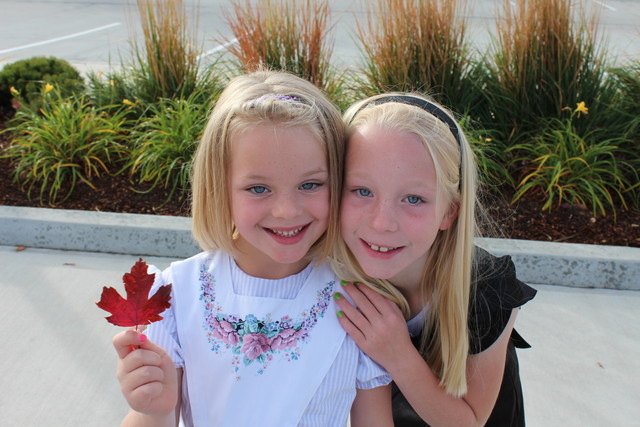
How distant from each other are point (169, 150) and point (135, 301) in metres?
2.77

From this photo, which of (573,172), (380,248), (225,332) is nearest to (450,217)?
(380,248)

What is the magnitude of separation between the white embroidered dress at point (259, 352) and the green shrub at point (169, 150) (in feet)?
7.20

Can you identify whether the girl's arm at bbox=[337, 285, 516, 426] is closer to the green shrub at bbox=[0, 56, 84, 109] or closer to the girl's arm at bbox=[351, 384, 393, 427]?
the girl's arm at bbox=[351, 384, 393, 427]

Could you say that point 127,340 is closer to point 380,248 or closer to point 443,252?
point 380,248

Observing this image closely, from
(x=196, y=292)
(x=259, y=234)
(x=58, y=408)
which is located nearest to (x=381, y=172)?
(x=259, y=234)

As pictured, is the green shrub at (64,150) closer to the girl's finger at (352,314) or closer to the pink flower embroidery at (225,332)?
the pink flower embroidery at (225,332)

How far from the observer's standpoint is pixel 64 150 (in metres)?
4.05

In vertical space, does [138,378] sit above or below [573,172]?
above

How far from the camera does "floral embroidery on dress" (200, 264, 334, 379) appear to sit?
1.65m

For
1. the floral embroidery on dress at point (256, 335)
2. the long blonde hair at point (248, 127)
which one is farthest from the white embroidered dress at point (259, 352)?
the long blonde hair at point (248, 127)

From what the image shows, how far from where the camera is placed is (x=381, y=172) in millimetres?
1581

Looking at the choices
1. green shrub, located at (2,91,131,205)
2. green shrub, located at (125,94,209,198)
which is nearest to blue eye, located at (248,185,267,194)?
green shrub, located at (125,94,209,198)

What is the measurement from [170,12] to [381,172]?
3566mm

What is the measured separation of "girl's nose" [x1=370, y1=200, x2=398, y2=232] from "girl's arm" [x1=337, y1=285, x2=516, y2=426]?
10.2 inches
